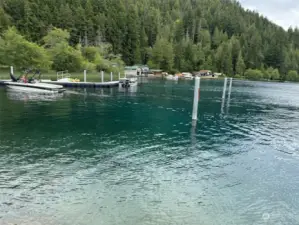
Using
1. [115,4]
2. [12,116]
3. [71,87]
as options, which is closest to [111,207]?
[12,116]

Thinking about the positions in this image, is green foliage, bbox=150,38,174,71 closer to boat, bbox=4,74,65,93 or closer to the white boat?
boat, bbox=4,74,65,93

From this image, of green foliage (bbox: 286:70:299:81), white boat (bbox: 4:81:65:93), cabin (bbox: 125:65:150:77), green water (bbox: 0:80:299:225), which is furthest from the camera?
green foliage (bbox: 286:70:299:81)

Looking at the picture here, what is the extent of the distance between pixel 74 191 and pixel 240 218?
17.3ft

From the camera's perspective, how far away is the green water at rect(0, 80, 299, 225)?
7.86 meters

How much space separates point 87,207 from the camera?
7.95m

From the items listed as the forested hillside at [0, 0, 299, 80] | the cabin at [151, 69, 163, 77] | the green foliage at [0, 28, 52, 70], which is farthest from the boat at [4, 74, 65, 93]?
the cabin at [151, 69, 163, 77]

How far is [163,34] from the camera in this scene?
151 meters

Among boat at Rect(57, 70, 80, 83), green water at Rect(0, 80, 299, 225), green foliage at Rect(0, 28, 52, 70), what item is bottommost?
green water at Rect(0, 80, 299, 225)

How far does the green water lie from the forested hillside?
84.3 meters

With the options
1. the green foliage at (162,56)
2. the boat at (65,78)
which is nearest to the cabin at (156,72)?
the green foliage at (162,56)

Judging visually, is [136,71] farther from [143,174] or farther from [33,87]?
[143,174]

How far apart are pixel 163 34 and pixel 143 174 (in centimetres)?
14821

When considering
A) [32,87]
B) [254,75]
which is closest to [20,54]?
[32,87]

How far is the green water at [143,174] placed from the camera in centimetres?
786
